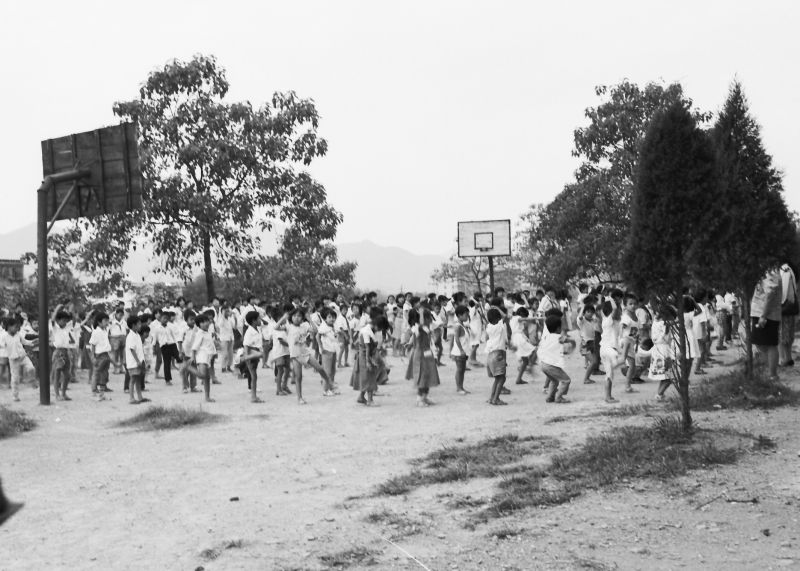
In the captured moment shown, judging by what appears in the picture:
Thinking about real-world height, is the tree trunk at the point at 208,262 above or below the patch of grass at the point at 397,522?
above

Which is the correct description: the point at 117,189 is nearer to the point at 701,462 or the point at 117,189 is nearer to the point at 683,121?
the point at 683,121

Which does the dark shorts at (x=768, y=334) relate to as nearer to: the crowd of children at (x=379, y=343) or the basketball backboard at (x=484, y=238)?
the crowd of children at (x=379, y=343)

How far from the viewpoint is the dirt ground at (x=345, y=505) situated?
19.8 feet

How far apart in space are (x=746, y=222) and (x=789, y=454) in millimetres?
3945

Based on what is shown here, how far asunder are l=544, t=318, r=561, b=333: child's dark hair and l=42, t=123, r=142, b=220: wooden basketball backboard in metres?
8.06

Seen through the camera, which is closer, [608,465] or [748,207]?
[608,465]

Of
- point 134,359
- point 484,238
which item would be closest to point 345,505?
point 134,359

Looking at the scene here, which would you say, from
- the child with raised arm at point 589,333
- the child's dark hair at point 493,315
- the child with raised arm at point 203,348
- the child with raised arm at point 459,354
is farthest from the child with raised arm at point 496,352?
the child with raised arm at point 203,348

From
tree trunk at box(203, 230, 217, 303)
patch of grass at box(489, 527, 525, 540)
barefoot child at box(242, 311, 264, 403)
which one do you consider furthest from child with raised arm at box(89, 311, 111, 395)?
tree trunk at box(203, 230, 217, 303)

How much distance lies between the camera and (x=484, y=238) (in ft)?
119

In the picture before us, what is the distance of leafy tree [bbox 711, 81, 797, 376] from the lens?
36.2 ft

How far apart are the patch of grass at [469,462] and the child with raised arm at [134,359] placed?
7523mm

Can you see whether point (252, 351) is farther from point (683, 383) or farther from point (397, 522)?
point (397, 522)

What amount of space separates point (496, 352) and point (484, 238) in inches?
909
